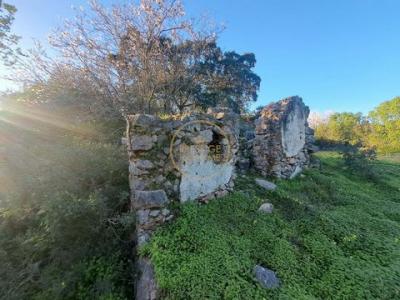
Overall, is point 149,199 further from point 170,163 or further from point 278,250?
point 278,250

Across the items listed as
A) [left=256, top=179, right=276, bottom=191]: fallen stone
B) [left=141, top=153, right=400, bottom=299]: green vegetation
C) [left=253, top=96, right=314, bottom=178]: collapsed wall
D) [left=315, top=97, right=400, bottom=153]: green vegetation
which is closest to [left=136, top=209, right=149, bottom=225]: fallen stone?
[left=141, top=153, right=400, bottom=299]: green vegetation

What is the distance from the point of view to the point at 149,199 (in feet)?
10.7

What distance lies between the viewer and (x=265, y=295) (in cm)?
255

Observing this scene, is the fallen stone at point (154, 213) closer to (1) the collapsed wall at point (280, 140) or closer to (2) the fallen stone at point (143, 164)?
(2) the fallen stone at point (143, 164)

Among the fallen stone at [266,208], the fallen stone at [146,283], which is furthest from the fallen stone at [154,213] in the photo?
the fallen stone at [266,208]

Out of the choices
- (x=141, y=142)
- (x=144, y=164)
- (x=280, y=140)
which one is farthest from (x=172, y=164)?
(x=280, y=140)

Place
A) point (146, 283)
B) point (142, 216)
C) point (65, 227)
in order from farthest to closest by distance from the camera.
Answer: point (142, 216)
point (65, 227)
point (146, 283)

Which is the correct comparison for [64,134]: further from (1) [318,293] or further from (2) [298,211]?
(1) [318,293]

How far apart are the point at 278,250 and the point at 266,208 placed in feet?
3.19

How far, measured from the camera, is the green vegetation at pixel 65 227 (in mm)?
2676

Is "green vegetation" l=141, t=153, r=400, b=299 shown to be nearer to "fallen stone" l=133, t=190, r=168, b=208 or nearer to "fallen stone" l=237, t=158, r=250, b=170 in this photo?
"fallen stone" l=133, t=190, r=168, b=208

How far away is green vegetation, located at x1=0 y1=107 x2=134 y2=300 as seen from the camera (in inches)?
105

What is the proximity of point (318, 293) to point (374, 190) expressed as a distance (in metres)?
5.98
